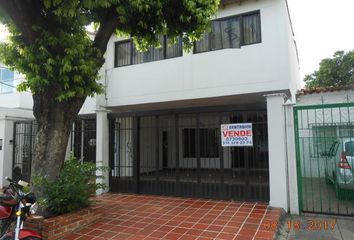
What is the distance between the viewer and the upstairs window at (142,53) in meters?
9.16

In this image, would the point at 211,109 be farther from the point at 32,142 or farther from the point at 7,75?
the point at 7,75

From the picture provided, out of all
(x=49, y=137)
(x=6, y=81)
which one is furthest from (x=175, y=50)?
(x=6, y=81)

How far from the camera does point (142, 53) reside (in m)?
9.75

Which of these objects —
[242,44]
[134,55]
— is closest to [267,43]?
[242,44]

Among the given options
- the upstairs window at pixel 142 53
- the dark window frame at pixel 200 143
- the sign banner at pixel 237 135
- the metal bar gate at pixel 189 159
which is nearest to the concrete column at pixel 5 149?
the metal bar gate at pixel 189 159

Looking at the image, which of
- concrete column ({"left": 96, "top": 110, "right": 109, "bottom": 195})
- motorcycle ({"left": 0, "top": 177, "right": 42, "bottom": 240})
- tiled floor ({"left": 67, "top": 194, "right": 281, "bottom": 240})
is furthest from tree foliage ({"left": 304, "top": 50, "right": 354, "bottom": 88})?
Answer: motorcycle ({"left": 0, "top": 177, "right": 42, "bottom": 240})

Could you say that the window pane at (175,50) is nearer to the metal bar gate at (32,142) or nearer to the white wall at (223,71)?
the white wall at (223,71)

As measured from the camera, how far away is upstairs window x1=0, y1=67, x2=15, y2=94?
1344 centimetres

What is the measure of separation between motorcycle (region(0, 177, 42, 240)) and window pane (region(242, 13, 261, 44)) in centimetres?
669

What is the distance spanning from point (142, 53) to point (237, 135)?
4326mm

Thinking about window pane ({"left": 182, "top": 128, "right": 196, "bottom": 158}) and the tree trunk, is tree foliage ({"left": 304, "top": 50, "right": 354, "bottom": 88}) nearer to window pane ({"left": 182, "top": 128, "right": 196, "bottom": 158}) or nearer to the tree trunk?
window pane ({"left": 182, "top": 128, "right": 196, "bottom": 158})

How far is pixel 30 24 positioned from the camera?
545 centimetres

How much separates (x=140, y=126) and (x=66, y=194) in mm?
4173

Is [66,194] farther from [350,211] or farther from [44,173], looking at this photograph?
[350,211]
